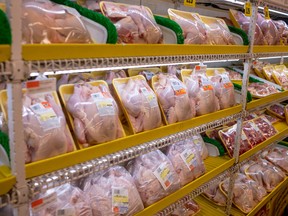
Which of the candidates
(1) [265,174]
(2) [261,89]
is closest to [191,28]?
(2) [261,89]

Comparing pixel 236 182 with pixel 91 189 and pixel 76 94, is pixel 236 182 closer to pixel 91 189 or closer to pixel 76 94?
pixel 91 189

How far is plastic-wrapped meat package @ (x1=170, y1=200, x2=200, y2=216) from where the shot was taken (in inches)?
82.3

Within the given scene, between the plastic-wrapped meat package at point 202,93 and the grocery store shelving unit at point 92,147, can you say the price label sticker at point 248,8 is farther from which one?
the plastic-wrapped meat package at point 202,93

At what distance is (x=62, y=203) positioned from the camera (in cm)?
126

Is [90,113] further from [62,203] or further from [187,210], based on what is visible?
[187,210]

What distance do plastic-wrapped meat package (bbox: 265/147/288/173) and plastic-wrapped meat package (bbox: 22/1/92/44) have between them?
2654mm

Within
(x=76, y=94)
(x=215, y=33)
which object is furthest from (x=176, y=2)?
(x=76, y=94)

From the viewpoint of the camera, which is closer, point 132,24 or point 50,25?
point 50,25

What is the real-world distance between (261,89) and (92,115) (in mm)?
1953

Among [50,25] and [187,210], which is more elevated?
[50,25]

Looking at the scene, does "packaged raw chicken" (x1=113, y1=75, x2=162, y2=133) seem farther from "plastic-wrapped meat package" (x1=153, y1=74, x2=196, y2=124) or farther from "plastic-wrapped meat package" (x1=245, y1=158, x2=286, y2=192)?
"plastic-wrapped meat package" (x1=245, y1=158, x2=286, y2=192)

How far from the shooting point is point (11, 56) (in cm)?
90

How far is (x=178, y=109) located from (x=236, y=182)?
1.26 meters

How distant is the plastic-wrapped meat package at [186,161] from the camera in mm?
1849
